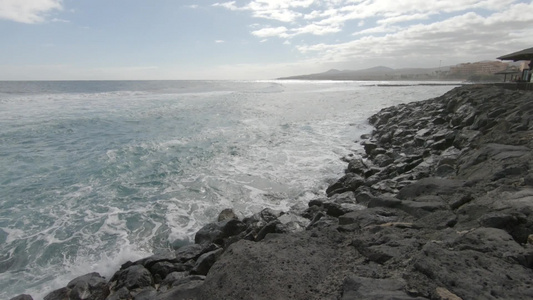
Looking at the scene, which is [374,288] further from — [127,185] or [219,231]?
[127,185]

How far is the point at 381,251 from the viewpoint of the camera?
3.02 meters

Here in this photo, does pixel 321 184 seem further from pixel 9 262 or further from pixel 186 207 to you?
pixel 9 262

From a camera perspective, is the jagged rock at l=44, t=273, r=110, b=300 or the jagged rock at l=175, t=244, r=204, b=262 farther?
the jagged rock at l=175, t=244, r=204, b=262

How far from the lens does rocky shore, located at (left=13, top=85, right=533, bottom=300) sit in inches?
95.7

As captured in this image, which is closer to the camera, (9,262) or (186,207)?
(9,262)

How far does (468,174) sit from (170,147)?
1085cm

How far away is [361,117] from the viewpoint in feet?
70.9

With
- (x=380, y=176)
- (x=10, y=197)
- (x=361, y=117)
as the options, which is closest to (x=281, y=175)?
(x=380, y=176)

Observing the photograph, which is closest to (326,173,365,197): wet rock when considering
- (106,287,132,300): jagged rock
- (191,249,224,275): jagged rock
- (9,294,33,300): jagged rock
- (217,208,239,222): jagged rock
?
(217,208,239,222): jagged rock

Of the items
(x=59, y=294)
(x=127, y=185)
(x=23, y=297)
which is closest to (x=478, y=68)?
(x=127, y=185)

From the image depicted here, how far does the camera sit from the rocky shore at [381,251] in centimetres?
243

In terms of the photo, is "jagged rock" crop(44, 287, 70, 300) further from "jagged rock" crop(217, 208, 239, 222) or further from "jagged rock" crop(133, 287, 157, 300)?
"jagged rock" crop(217, 208, 239, 222)

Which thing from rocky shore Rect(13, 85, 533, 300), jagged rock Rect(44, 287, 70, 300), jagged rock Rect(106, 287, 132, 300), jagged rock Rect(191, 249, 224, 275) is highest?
rocky shore Rect(13, 85, 533, 300)

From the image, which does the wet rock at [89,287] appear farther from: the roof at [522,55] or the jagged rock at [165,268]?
→ the roof at [522,55]
